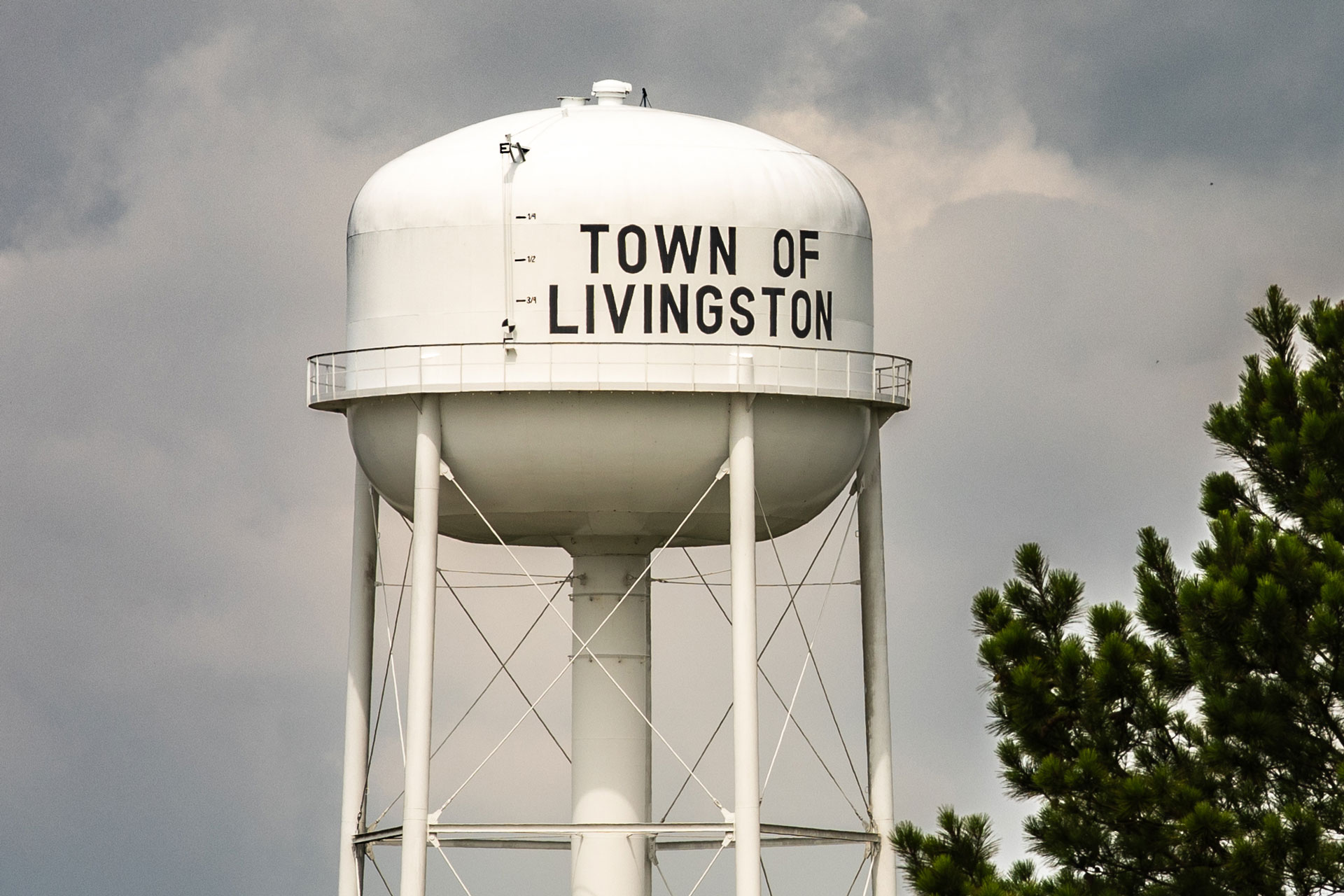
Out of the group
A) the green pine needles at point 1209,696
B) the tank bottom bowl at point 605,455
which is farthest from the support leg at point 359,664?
the green pine needles at point 1209,696

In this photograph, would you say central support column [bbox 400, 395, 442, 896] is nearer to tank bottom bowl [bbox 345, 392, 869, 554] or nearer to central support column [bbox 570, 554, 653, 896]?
tank bottom bowl [bbox 345, 392, 869, 554]

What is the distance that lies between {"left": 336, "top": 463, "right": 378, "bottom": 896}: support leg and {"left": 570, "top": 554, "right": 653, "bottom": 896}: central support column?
2261 mm

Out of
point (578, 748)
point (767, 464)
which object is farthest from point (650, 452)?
point (578, 748)

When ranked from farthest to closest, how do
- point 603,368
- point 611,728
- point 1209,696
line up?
point 611,728 → point 603,368 → point 1209,696

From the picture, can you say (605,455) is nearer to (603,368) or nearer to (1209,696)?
(603,368)

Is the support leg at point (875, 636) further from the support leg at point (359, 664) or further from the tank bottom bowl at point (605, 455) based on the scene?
the support leg at point (359, 664)

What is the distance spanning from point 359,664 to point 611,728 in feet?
9.56

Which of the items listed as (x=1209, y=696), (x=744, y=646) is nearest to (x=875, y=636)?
(x=744, y=646)

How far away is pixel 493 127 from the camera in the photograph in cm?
3181

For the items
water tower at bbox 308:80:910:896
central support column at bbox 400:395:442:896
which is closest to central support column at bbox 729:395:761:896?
water tower at bbox 308:80:910:896

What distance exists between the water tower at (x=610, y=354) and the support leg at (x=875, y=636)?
52 centimetres

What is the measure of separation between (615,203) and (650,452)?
8.16ft

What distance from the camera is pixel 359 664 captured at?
3309 centimetres

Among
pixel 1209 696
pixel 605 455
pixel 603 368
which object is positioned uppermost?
pixel 603 368
